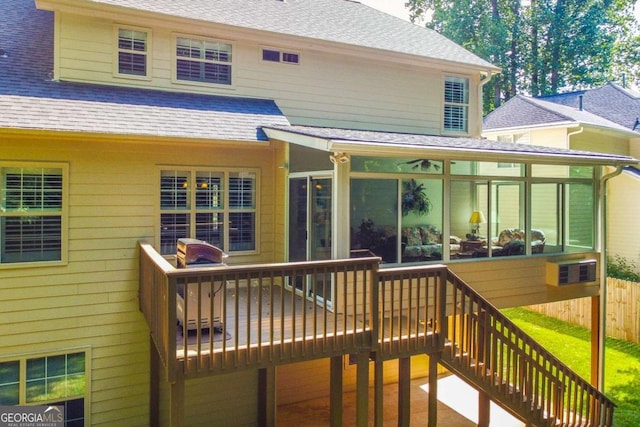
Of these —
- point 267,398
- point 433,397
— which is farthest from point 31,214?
point 433,397

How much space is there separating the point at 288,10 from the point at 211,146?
4.50 m

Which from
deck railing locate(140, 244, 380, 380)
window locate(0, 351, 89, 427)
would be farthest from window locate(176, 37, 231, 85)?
window locate(0, 351, 89, 427)

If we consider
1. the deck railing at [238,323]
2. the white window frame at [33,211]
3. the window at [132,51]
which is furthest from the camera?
the window at [132,51]

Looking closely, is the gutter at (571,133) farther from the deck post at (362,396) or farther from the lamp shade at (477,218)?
the deck post at (362,396)

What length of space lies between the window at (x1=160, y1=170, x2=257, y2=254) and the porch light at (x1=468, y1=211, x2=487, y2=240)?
377cm

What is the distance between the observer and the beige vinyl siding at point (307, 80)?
759 cm

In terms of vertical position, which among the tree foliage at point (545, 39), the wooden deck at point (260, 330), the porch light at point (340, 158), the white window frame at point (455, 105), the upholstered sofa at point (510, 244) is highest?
the tree foliage at point (545, 39)

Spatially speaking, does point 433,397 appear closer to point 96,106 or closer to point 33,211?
point 33,211

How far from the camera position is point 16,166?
650 centimetres

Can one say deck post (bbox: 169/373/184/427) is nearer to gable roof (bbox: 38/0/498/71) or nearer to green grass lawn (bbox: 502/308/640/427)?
gable roof (bbox: 38/0/498/71)

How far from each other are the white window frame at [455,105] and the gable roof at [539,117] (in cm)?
571

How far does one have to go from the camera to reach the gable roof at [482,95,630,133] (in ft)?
49.6

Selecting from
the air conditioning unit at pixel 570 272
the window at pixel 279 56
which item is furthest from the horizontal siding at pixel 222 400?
the window at pixel 279 56

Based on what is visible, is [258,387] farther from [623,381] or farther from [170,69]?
[623,381]
